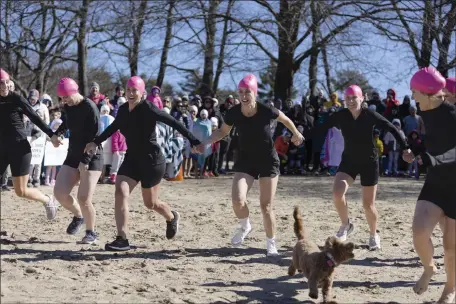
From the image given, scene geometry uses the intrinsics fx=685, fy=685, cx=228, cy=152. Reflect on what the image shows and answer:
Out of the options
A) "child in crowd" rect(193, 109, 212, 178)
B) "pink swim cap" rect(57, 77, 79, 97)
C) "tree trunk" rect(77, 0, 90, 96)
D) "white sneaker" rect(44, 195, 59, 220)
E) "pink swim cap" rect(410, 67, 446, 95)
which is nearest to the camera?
"pink swim cap" rect(410, 67, 446, 95)

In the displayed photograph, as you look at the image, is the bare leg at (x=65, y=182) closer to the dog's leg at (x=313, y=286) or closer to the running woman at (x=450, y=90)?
the dog's leg at (x=313, y=286)

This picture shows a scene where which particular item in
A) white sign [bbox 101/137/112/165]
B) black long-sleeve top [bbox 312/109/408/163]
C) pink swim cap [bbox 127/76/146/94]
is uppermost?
pink swim cap [bbox 127/76/146/94]

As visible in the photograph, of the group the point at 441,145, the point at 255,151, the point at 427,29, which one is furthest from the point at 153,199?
the point at 427,29

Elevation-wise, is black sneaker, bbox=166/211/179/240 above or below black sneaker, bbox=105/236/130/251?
above

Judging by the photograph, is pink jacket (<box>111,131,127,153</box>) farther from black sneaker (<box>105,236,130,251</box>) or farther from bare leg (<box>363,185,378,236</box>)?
bare leg (<box>363,185,378,236</box>)

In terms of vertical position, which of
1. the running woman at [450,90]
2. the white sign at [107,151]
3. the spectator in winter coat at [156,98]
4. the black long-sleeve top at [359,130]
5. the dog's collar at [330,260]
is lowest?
the dog's collar at [330,260]

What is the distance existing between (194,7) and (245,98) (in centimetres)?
1342

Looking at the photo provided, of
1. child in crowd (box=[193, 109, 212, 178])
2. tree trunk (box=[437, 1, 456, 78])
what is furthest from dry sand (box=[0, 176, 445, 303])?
tree trunk (box=[437, 1, 456, 78])

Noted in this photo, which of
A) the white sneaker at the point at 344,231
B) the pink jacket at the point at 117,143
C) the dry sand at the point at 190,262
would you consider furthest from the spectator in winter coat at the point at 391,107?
the white sneaker at the point at 344,231

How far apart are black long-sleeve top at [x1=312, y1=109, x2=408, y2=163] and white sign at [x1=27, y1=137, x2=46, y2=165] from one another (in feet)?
24.3

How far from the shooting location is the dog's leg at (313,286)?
228 inches

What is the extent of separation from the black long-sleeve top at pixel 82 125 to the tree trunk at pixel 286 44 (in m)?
12.7

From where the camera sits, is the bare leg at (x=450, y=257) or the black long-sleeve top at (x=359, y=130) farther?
the black long-sleeve top at (x=359, y=130)

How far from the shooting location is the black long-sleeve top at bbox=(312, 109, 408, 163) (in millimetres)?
8062
